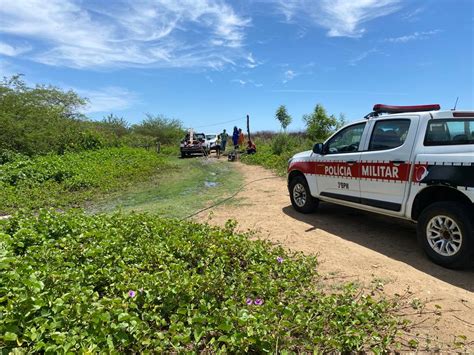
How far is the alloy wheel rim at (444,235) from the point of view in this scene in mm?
3961

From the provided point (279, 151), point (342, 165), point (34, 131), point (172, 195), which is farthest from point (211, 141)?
point (342, 165)

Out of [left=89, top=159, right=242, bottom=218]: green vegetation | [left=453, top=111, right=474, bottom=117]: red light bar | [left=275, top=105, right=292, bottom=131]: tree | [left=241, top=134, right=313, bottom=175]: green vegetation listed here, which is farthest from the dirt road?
[left=275, top=105, right=292, bottom=131]: tree

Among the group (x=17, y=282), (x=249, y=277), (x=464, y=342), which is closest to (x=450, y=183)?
(x=464, y=342)

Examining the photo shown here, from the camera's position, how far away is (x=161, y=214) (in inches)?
269

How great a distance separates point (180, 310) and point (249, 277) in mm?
1134

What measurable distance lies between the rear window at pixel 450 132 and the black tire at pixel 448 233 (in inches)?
34.5

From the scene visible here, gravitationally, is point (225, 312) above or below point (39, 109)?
below

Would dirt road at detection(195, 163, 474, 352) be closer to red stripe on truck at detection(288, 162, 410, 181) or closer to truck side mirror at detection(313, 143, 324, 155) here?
red stripe on truck at detection(288, 162, 410, 181)

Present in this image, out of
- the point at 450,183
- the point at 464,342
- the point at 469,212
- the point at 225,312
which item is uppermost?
the point at 450,183

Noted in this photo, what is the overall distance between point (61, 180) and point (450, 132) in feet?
36.7

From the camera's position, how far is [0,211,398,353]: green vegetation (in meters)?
2.35

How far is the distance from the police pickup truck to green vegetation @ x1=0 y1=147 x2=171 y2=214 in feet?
23.0

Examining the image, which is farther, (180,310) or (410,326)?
(410,326)

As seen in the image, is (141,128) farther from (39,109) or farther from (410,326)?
(410,326)
